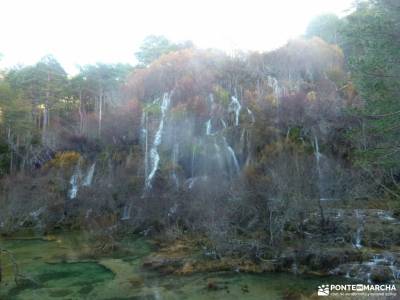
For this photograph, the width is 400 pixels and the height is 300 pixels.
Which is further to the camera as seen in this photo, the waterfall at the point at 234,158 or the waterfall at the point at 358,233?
the waterfall at the point at 234,158

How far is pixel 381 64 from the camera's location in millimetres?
8828

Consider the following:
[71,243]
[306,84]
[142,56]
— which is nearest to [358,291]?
[71,243]

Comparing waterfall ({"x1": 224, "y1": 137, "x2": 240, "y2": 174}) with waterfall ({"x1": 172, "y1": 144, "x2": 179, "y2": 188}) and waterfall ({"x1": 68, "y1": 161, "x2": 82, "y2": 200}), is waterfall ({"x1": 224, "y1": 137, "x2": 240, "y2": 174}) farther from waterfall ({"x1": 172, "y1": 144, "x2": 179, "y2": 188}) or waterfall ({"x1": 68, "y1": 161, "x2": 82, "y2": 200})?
waterfall ({"x1": 68, "y1": 161, "x2": 82, "y2": 200})

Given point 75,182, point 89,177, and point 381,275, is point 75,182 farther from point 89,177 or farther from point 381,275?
point 381,275

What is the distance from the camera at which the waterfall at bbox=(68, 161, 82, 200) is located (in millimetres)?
30684

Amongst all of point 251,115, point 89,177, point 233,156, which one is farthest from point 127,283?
point 89,177

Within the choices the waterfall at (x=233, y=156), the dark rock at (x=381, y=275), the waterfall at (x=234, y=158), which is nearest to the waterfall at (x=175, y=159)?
the waterfall at (x=233, y=156)

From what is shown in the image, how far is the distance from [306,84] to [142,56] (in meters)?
24.8

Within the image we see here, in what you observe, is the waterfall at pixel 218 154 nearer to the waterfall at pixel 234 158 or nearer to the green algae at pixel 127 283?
the waterfall at pixel 234 158

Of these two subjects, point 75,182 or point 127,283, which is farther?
point 75,182

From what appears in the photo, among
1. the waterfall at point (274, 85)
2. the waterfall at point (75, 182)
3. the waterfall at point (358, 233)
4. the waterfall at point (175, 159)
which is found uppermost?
the waterfall at point (274, 85)

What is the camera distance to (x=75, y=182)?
104 feet

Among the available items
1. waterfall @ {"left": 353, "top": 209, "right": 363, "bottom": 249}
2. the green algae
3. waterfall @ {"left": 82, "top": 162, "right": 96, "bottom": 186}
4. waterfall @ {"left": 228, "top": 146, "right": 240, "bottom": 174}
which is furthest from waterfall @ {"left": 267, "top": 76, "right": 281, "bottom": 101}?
the green algae

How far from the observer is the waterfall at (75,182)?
3068 cm
